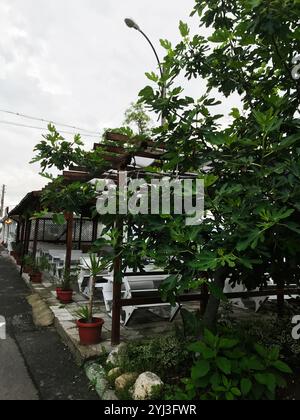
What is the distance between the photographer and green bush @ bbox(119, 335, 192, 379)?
326cm

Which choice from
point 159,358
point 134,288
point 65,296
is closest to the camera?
point 159,358

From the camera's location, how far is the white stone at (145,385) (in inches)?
110

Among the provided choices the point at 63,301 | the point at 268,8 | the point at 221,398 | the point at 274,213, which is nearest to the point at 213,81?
the point at 268,8

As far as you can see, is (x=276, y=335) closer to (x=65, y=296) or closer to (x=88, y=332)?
(x=88, y=332)

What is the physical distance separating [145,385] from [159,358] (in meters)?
0.60

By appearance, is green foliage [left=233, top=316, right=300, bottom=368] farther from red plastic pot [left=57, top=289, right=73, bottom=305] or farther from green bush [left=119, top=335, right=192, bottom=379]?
red plastic pot [left=57, top=289, right=73, bottom=305]

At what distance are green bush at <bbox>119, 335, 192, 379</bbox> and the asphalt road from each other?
502 millimetres

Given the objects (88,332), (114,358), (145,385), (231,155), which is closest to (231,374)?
(145,385)

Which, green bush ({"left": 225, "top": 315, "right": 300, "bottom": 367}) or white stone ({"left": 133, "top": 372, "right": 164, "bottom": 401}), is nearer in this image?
white stone ({"left": 133, "top": 372, "right": 164, "bottom": 401})

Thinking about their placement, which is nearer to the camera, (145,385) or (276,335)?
(145,385)

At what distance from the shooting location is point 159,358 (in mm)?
3439

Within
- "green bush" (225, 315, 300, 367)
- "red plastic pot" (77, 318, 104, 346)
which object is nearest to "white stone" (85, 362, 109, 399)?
"red plastic pot" (77, 318, 104, 346)
